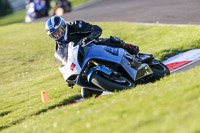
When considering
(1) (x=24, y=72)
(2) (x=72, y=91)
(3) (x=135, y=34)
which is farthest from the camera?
(3) (x=135, y=34)

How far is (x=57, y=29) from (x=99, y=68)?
1.34m

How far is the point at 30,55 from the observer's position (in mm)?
18688

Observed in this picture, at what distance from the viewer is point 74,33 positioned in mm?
8422

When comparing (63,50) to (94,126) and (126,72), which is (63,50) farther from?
(94,126)

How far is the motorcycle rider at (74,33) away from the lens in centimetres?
810

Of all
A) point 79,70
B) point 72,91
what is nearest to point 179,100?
point 79,70

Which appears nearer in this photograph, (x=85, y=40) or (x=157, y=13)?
(x=85, y=40)

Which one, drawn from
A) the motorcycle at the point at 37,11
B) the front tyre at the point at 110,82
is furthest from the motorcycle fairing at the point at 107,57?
the motorcycle at the point at 37,11

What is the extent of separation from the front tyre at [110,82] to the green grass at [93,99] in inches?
9.9

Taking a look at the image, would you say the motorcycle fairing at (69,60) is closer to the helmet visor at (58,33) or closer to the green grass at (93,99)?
the helmet visor at (58,33)

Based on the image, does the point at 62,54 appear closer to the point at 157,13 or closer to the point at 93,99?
the point at 93,99

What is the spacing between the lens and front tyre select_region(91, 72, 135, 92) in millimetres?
7359

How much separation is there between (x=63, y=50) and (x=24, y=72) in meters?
8.17

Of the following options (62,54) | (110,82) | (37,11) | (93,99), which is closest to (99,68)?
(110,82)
